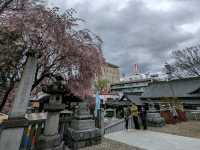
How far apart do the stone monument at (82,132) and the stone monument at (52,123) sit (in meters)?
0.60

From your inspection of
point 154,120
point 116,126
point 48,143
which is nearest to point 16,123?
point 48,143

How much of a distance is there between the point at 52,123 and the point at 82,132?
129 centimetres

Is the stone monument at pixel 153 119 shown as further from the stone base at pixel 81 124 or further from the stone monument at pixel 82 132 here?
the stone base at pixel 81 124

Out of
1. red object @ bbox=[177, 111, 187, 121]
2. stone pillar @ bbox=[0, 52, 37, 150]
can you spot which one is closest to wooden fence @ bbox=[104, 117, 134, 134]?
stone pillar @ bbox=[0, 52, 37, 150]

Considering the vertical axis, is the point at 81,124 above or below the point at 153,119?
above

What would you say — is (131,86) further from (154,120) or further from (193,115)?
(154,120)

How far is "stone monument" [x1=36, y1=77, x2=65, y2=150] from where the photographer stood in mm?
4695

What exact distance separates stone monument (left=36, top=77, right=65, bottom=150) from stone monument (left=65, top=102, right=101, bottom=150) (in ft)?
1.95

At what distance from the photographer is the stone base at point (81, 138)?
5.51m

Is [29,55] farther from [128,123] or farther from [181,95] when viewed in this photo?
[181,95]

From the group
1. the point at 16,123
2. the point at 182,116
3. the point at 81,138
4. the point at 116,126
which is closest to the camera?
the point at 16,123

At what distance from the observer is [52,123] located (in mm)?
5043

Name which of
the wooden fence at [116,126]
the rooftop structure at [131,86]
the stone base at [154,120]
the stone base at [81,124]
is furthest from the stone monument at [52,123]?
the rooftop structure at [131,86]

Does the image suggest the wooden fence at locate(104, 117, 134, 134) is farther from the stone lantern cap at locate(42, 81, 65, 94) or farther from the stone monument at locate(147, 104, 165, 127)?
the stone lantern cap at locate(42, 81, 65, 94)
